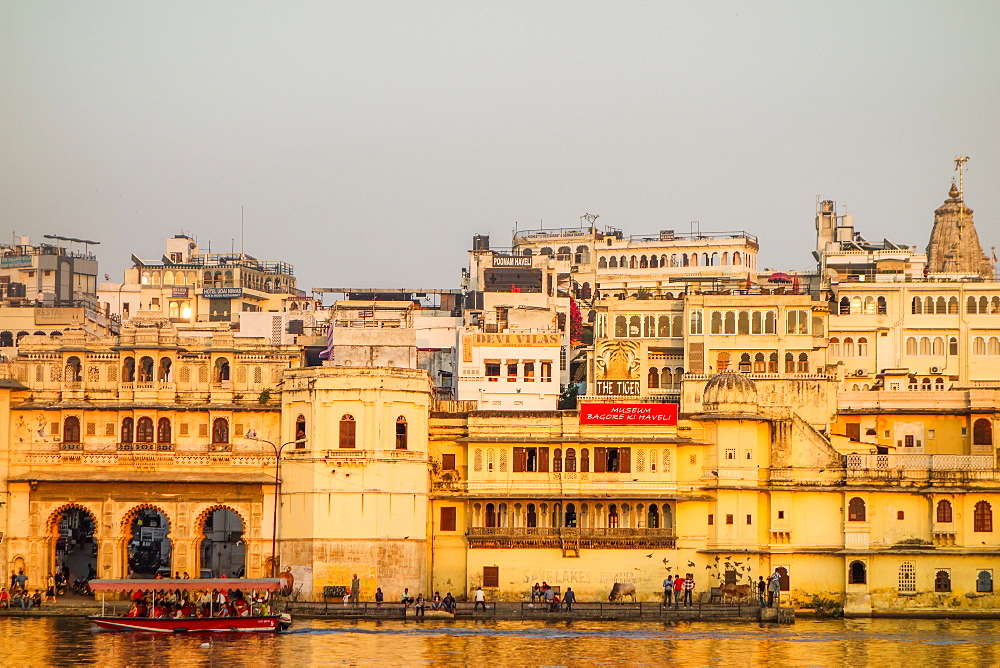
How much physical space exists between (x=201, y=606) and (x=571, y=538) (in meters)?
14.1

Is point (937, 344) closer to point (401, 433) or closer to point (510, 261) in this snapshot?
point (510, 261)

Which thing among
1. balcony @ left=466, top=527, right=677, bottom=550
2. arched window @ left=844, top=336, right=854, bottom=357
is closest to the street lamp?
balcony @ left=466, top=527, right=677, bottom=550

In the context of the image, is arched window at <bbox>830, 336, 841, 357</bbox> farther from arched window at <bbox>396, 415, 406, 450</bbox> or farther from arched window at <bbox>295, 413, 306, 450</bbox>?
arched window at <bbox>295, 413, 306, 450</bbox>

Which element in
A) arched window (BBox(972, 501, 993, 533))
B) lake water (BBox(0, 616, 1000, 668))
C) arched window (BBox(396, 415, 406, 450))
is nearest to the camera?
lake water (BBox(0, 616, 1000, 668))

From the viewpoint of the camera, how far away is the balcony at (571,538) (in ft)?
218

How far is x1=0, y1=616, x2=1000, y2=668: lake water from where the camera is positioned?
176 ft

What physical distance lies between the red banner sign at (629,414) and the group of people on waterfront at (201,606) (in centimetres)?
1399

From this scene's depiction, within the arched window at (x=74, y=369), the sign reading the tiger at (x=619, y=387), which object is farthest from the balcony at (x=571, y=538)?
the arched window at (x=74, y=369)

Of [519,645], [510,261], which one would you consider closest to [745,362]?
[510,261]

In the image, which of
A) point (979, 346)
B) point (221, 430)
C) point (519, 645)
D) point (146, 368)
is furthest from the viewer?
point (979, 346)

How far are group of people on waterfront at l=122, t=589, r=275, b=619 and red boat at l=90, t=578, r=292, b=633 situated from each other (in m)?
0.22

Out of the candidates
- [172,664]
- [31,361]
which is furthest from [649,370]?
[172,664]

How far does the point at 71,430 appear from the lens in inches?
2655

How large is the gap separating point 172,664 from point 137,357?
2088cm
